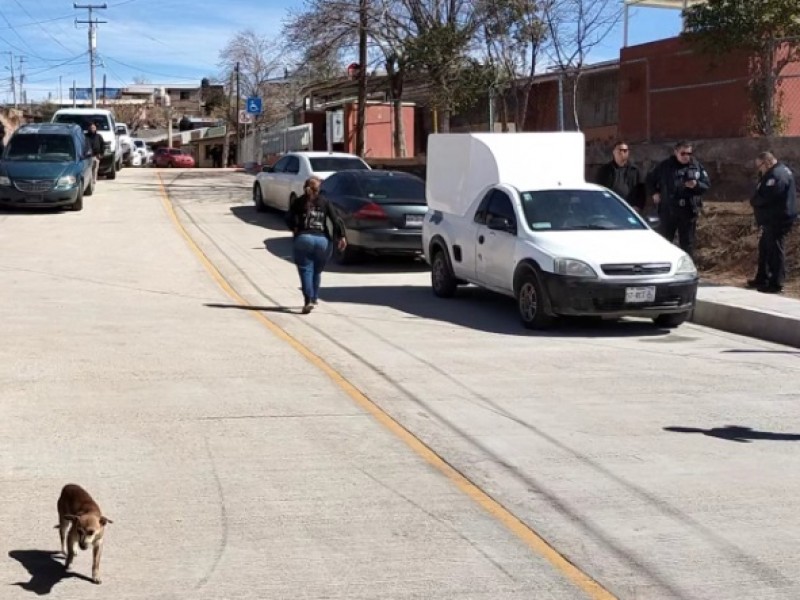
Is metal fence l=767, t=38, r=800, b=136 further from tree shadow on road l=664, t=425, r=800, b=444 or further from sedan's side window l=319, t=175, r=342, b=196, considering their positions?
tree shadow on road l=664, t=425, r=800, b=444

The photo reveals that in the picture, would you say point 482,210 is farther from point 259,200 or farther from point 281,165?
point 259,200

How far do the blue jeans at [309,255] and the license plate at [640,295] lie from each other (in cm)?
350

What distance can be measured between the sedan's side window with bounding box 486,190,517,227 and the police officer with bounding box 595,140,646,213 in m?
2.32

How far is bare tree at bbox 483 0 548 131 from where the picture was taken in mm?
26281

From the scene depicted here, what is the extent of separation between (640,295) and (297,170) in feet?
39.4

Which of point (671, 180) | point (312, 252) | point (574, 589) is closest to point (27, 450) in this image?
point (574, 589)

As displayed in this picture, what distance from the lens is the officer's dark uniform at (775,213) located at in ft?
43.9

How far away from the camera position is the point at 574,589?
4934 mm

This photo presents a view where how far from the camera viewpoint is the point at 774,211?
13.5 meters

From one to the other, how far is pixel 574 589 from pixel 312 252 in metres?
8.28

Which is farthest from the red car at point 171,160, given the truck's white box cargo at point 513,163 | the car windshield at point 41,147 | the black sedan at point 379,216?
the truck's white box cargo at point 513,163

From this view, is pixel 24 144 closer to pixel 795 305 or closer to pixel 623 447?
pixel 795 305

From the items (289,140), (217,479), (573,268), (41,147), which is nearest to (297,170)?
(41,147)

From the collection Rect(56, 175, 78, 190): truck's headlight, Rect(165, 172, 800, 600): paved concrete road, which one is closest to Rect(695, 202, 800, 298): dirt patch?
Rect(165, 172, 800, 600): paved concrete road
